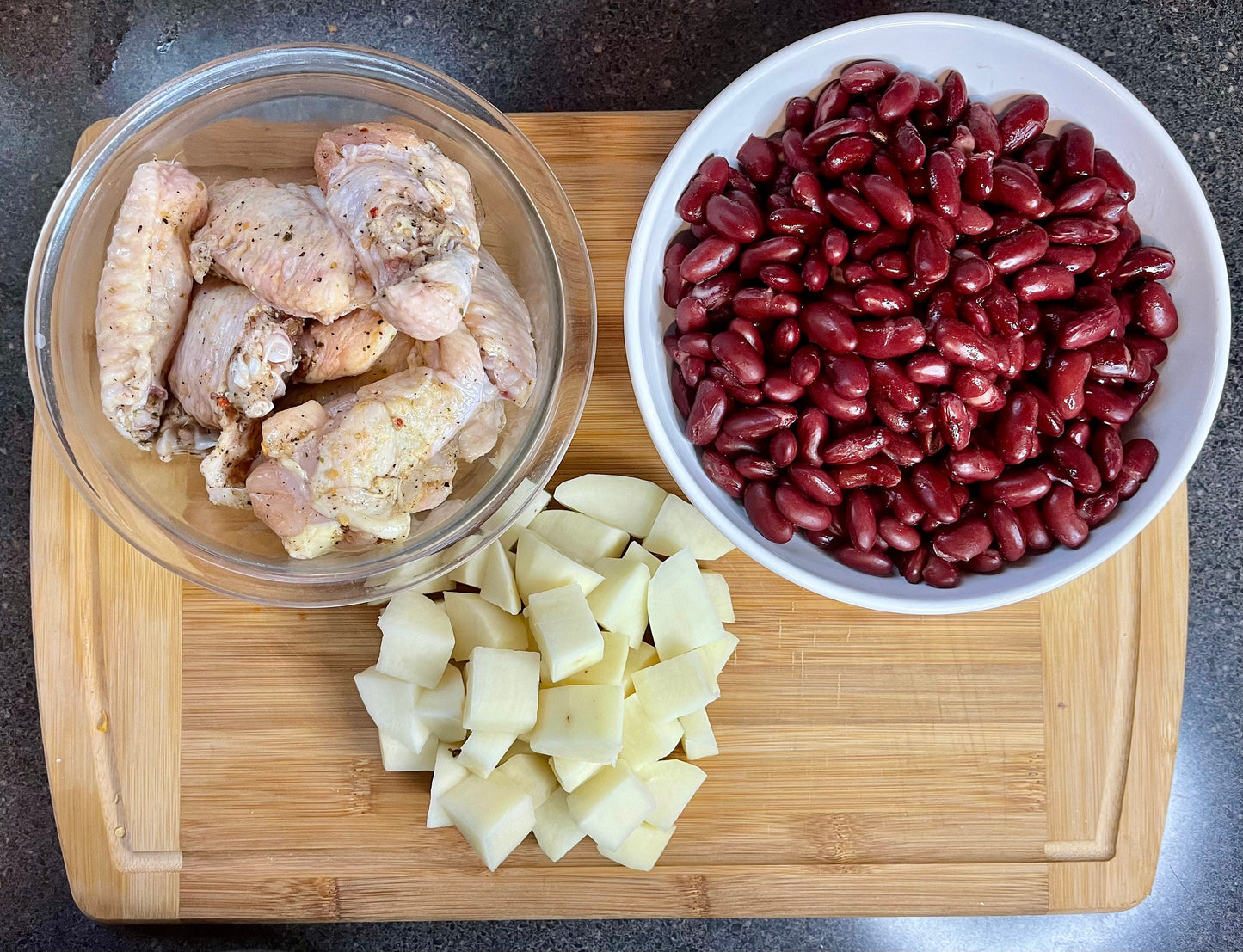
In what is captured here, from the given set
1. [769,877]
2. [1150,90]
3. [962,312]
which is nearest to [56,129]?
[962,312]

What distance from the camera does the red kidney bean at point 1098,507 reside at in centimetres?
126

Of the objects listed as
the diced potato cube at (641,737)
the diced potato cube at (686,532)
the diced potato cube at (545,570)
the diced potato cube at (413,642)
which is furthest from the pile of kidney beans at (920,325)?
the diced potato cube at (413,642)

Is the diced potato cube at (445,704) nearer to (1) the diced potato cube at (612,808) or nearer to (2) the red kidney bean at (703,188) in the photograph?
(1) the diced potato cube at (612,808)

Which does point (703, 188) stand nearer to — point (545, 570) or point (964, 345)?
point (964, 345)

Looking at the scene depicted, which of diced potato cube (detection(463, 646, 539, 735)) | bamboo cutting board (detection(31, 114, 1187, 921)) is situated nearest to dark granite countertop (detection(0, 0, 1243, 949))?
bamboo cutting board (detection(31, 114, 1187, 921))

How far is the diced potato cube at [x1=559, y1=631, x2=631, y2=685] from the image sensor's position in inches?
57.2

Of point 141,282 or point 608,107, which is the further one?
point 608,107

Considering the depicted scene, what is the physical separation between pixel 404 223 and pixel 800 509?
0.63 metres

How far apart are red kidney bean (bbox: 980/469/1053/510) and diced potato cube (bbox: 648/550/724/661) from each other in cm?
46

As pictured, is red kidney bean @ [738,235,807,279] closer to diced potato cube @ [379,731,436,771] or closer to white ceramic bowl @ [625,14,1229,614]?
white ceramic bowl @ [625,14,1229,614]

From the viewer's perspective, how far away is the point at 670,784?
1479 mm

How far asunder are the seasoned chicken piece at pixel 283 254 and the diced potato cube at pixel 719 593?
70 cm

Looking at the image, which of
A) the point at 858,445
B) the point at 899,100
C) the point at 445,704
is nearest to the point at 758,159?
the point at 899,100

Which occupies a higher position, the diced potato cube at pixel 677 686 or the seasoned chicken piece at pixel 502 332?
the seasoned chicken piece at pixel 502 332
